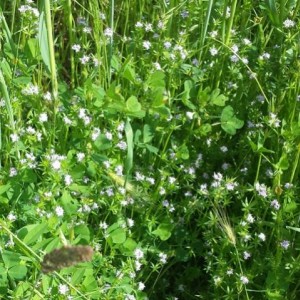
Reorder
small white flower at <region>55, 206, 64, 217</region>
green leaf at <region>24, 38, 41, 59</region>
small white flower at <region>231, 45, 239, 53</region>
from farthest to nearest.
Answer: small white flower at <region>231, 45, 239, 53</region> < green leaf at <region>24, 38, 41, 59</region> < small white flower at <region>55, 206, 64, 217</region>

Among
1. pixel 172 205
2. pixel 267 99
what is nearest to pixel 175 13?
pixel 267 99

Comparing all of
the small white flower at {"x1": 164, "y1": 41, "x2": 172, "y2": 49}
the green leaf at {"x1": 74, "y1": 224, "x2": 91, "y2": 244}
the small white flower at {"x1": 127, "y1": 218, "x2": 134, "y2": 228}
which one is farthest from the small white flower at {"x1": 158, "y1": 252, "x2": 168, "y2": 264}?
the small white flower at {"x1": 164, "y1": 41, "x2": 172, "y2": 49}

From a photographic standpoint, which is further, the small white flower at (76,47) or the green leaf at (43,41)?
the small white flower at (76,47)

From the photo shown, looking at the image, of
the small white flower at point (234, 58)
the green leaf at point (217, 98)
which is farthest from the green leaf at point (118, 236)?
the small white flower at point (234, 58)

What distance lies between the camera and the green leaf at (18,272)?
1665 mm

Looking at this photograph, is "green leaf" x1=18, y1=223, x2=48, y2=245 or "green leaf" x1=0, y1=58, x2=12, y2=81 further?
"green leaf" x1=0, y1=58, x2=12, y2=81

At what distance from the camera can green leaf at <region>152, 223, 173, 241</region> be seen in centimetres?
194

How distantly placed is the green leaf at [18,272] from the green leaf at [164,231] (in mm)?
409

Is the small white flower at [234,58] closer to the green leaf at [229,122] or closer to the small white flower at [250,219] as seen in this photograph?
the green leaf at [229,122]

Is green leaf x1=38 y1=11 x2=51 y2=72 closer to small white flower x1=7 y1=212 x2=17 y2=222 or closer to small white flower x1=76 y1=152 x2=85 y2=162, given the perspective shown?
small white flower x1=76 y1=152 x2=85 y2=162

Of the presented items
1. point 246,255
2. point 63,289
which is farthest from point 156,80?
point 63,289

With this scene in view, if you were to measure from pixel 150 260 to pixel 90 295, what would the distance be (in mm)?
348

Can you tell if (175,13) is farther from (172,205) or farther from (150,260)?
(150,260)

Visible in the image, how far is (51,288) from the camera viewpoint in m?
1.66
